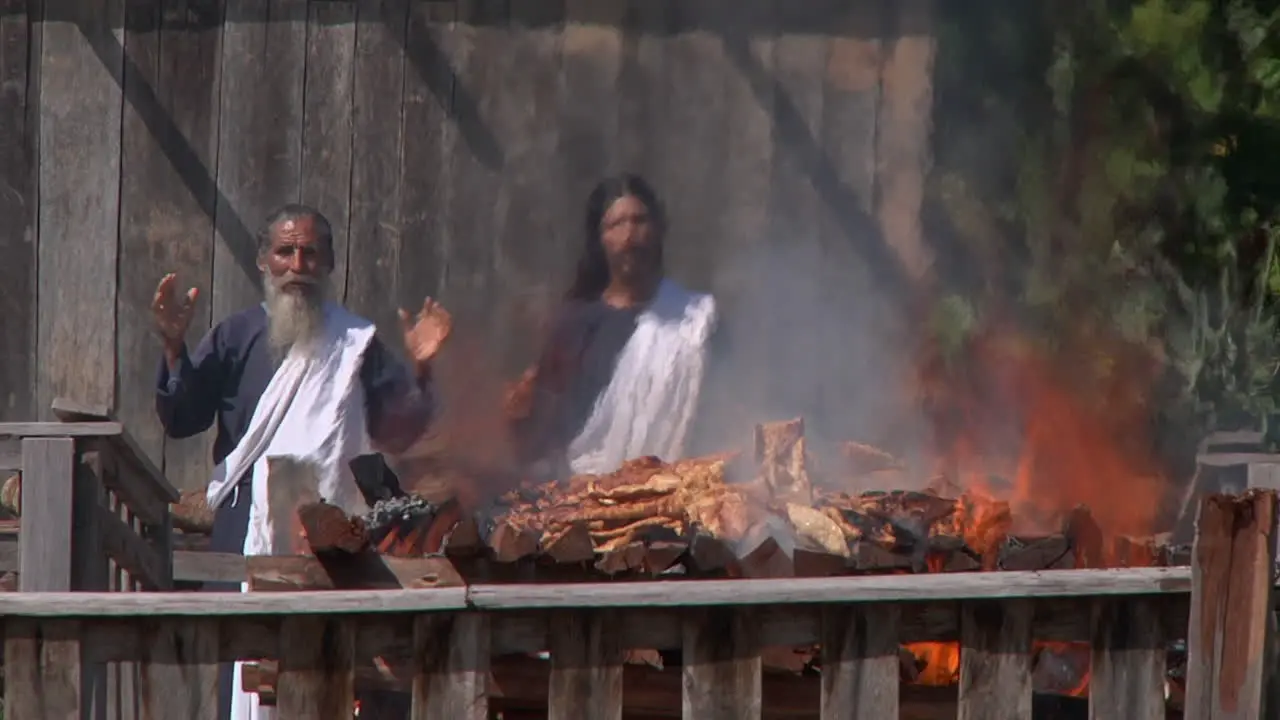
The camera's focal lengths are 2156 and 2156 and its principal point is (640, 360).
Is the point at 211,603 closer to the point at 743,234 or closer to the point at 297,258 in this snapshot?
the point at 297,258

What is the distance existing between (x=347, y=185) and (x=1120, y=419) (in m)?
3.09

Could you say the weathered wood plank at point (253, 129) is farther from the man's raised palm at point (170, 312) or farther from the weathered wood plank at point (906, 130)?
the weathered wood plank at point (906, 130)

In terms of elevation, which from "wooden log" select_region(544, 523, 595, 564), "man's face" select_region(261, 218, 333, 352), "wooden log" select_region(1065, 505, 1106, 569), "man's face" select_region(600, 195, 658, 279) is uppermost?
"man's face" select_region(600, 195, 658, 279)

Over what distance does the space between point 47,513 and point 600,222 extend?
3.23 meters

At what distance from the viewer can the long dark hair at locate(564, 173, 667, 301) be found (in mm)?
8375

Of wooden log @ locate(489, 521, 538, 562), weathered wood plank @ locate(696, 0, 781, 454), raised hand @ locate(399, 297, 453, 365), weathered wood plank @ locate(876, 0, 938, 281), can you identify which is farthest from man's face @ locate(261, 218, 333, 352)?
wooden log @ locate(489, 521, 538, 562)

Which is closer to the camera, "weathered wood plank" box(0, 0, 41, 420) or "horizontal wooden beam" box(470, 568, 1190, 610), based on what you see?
"horizontal wooden beam" box(470, 568, 1190, 610)

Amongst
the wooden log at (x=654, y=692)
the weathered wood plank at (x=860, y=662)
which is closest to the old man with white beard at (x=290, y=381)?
the wooden log at (x=654, y=692)

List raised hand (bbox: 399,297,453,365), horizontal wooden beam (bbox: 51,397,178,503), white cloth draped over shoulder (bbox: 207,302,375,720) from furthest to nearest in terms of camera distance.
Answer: raised hand (bbox: 399,297,453,365), white cloth draped over shoulder (bbox: 207,302,375,720), horizontal wooden beam (bbox: 51,397,178,503)

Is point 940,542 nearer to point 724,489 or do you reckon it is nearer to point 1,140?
point 724,489

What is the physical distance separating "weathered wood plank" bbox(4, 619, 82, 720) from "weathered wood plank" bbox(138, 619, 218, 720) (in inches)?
5.5

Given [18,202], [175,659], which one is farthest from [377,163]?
[175,659]

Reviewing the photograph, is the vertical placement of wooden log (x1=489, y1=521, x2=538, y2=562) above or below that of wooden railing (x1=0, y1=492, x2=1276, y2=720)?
above

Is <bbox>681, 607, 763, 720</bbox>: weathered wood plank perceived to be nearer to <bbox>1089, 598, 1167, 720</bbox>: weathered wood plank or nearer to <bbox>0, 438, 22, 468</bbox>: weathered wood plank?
<bbox>1089, 598, 1167, 720</bbox>: weathered wood plank
